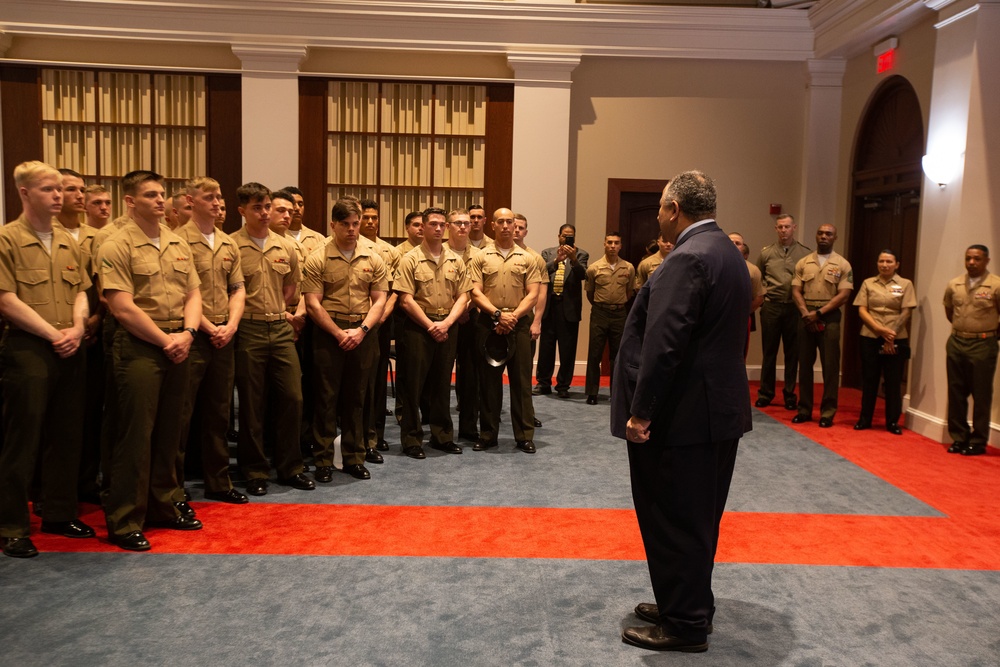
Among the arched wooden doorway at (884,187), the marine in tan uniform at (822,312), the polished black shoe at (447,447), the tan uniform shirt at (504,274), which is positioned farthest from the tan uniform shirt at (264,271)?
the arched wooden doorway at (884,187)

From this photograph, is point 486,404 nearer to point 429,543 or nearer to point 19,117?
point 429,543

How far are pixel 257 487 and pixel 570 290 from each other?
413 cm

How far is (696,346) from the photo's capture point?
2.78 meters

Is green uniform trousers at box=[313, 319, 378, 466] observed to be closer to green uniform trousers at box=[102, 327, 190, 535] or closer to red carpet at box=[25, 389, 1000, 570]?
red carpet at box=[25, 389, 1000, 570]

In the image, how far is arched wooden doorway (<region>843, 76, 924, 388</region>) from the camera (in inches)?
298

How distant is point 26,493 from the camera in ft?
12.0

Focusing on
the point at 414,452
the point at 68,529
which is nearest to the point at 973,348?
the point at 414,452

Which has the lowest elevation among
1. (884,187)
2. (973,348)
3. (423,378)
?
(423,378)

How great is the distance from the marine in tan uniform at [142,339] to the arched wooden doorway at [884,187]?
629 cm

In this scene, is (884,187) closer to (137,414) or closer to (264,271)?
(264,271)

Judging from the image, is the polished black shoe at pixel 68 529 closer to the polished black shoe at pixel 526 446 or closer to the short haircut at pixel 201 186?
the short haircut at pixel 201 186

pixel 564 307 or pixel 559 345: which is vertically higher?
pixel 564 307

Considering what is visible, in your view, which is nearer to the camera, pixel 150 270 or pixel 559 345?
pixel 150 270

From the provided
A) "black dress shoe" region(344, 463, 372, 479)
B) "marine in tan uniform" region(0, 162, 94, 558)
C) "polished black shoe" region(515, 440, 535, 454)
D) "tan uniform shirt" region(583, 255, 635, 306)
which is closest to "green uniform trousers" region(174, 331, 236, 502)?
"marine in tan uniform" region(0, 162, 94, 558)
